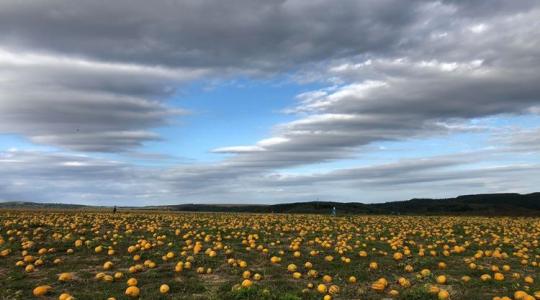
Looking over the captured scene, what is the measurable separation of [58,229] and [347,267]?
16.5 metres

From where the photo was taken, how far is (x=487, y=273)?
48.1 ft

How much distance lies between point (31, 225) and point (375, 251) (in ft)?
61.6

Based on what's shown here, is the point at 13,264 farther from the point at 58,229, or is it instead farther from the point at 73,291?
the point at 58,229


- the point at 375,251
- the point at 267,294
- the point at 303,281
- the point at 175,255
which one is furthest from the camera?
the point at 375,251

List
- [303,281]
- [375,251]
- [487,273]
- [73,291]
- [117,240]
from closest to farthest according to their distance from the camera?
[73,291], [303,281], [487,273], [375,251], [117,240]

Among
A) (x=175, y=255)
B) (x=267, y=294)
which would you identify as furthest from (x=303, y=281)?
(x=175, y=255)

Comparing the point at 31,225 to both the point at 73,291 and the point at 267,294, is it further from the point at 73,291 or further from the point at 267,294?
the point at 267,294

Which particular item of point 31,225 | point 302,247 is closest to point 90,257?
point 302,247

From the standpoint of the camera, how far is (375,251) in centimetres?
1848

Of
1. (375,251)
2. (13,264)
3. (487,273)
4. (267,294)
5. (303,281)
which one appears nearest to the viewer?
(267,294)

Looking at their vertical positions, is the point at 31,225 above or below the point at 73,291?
above

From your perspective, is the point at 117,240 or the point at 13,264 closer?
the point at 13,264

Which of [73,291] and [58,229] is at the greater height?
[58,229]

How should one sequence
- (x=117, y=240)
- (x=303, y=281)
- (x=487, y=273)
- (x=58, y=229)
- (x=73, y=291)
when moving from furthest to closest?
(x=58, y=229)
(x=117, y=240)
(x=487, y=273)
(x=303, y=281)
(x=73, y=291)
